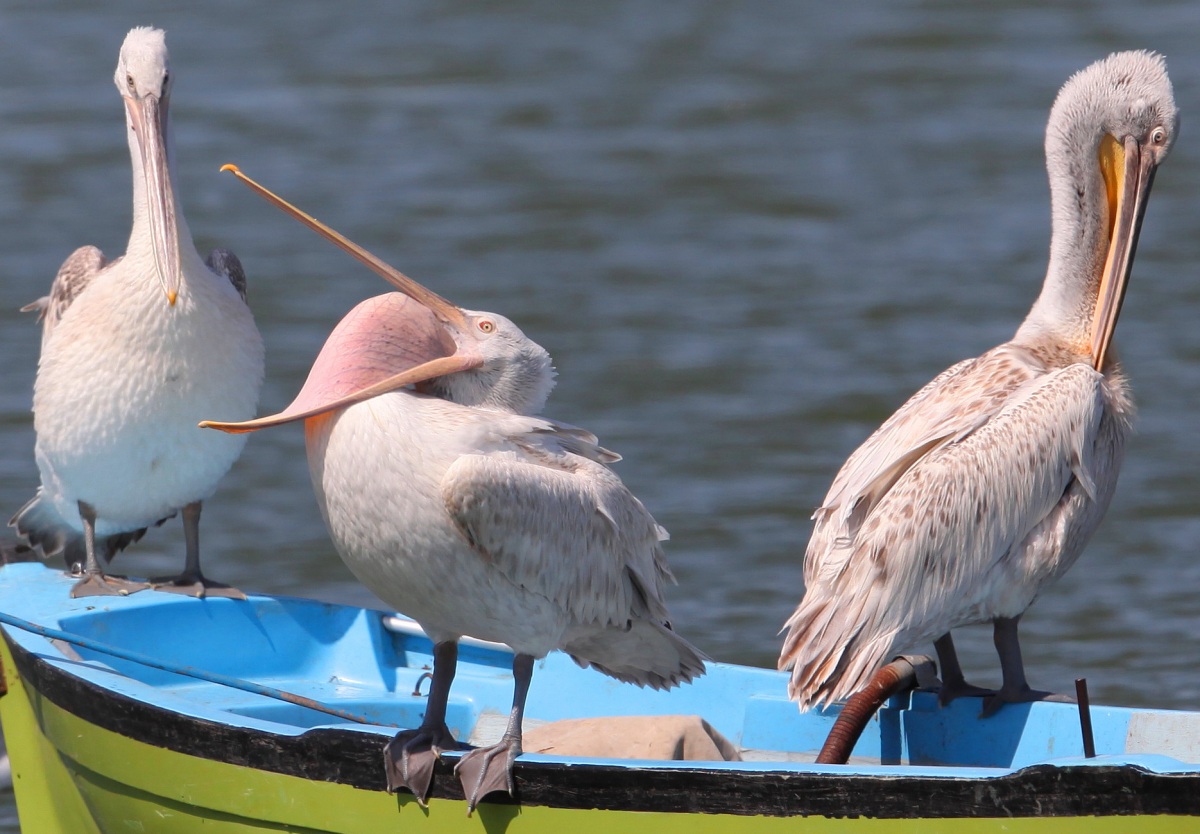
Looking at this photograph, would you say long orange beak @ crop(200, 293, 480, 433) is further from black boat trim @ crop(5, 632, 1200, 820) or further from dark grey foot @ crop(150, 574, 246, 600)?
dark grey foot @ crop(150, 574, 246, 600)

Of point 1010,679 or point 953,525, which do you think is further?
point 1010,679

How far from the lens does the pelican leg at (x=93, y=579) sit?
17.1 feet

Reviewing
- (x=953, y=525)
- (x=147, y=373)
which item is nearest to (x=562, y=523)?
(x=953, y=525)

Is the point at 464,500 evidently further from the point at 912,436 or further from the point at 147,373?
the point at 147,373

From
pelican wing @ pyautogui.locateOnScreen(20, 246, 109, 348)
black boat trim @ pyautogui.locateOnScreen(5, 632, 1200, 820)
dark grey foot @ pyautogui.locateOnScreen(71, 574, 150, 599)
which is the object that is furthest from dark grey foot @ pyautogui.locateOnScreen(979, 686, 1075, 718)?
pelican wing @ pyautogui.locateOnScreen(20, 246, 109, 348)

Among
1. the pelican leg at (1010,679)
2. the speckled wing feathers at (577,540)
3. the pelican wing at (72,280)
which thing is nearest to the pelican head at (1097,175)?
the pelican leg at (1010,679)

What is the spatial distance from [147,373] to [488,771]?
1.79m

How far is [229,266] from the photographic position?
5625 mm

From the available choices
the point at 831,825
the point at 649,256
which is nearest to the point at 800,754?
the point at 831,825

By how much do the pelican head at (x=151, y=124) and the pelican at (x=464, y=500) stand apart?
120 cm

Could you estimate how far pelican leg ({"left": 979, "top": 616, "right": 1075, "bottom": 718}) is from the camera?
14.8 feet

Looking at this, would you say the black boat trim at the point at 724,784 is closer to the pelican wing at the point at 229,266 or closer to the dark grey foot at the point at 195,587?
the dark grey foot at the point at 195,587

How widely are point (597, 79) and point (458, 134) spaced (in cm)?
138

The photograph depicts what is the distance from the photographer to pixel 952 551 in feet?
14.5
